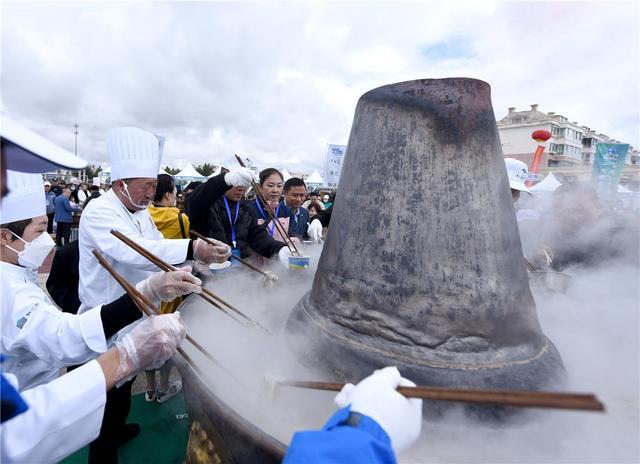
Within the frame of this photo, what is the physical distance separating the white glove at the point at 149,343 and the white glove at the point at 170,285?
47 centimetres

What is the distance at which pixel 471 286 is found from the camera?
5.94 ft

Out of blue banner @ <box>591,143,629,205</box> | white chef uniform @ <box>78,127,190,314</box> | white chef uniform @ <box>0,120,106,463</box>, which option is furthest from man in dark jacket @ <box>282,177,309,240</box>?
blue banner @ <box>591,143,629,205</box>

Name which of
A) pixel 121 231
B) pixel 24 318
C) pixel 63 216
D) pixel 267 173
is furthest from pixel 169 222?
pixel 63 216

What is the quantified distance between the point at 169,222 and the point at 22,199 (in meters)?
2.31

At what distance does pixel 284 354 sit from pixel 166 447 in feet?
Answer: 6.70

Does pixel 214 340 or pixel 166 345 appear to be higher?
pixel 166 345

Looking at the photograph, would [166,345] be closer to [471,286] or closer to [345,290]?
[345,290]

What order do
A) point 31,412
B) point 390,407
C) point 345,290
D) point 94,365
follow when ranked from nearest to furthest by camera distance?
point 390,407, point 31,412, point 94,365, point 345,290

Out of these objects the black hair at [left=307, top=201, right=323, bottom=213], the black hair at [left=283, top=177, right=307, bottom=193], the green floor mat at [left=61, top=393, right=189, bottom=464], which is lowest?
the green floor mat at [left=61, top=393, right=189, bottom=464]

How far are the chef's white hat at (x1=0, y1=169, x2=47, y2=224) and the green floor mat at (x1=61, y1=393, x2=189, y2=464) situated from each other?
247cm

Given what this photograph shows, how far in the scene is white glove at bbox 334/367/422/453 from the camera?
3.67 ft

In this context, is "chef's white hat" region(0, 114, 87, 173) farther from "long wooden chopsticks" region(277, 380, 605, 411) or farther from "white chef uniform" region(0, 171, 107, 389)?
"long wooden chopsticks" region(277, 380, 605, 411)

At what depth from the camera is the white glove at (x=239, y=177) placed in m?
3.98

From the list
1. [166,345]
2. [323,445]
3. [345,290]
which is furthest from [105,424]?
[323,445]
